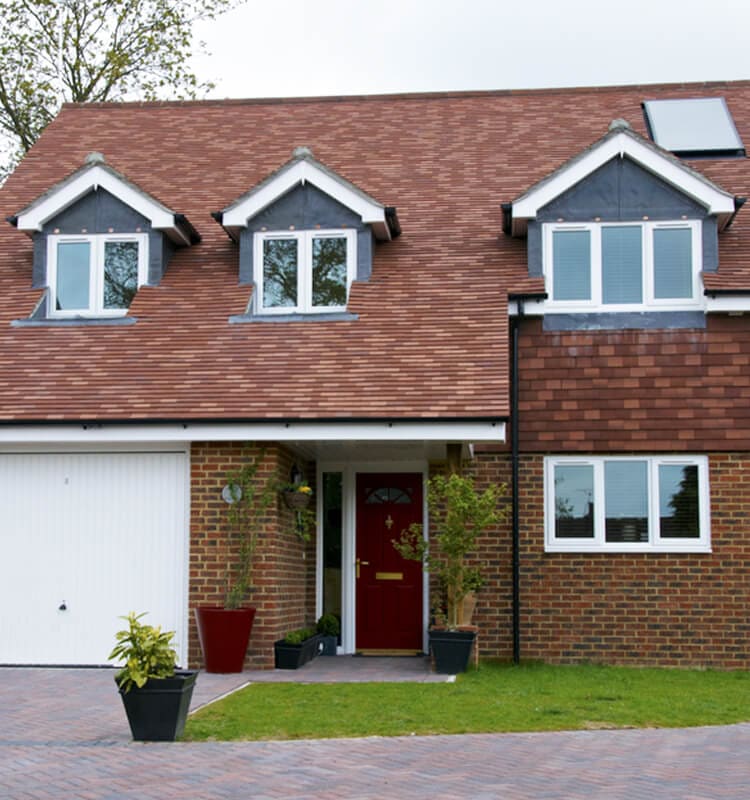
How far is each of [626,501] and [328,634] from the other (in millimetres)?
4470

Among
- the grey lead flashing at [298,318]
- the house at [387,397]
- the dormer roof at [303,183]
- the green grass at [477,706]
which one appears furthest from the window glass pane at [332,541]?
the dormer roof at [303,183]

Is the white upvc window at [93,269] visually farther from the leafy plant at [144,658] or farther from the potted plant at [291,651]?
the leafy plant at [144,658]

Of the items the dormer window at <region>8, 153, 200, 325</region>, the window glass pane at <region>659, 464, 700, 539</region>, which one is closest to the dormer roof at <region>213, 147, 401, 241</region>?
the dormer window at <region>8, 153, 200, 325</region>

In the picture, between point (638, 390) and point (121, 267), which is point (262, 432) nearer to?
point (121, 267)

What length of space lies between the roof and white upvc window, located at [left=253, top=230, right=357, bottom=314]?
1.06 feet

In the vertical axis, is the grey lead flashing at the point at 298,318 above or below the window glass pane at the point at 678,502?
above

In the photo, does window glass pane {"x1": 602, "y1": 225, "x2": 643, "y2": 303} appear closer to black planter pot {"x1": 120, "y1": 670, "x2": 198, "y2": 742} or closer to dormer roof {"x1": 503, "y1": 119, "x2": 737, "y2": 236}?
dormer roof {"x1": 503, "y1": 119, "x2": 737, "y2": 236}

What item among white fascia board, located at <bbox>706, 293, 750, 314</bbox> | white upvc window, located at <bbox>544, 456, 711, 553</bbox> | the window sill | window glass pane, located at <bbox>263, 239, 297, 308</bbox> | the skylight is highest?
the skylight

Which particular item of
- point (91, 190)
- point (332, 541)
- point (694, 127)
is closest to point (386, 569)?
point (332, 541)

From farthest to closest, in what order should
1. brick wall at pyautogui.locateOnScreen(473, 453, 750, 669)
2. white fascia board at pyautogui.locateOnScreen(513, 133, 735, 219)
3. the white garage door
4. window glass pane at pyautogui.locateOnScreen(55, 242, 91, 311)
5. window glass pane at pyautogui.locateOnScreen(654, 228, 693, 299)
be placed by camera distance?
window glass pane at pyautogui.locateOnScreen(55, 242, 91, 311) < white fascia board at pyautogui.locateOnScreen(513, 133, 735, 219) < window glass pane at pyautogui.locateOnScreen(654, 228, 693, 299) < brick wall at pyautogui.locateOnScreen(473, 453, 750, 669) < the white garage door

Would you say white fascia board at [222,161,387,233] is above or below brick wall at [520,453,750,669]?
above

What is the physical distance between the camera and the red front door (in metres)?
16.8

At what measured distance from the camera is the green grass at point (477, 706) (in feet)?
33.5

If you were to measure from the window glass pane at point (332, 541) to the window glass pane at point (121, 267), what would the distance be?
392 cm
